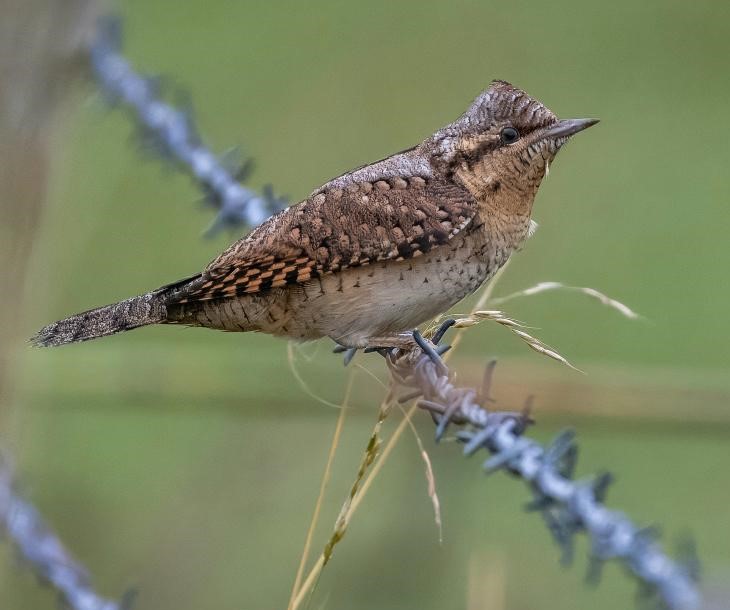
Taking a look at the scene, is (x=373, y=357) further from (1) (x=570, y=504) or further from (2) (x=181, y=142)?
(1) (x=570, y=504)

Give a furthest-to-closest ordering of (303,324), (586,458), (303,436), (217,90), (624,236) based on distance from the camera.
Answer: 1. (217,90)
2. (624,236)
3. (586,458)
4. (303,436)
5. (303,324)

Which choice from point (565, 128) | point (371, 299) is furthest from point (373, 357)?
point (565, 128)

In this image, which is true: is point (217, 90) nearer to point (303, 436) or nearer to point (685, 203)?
point (685, 203)

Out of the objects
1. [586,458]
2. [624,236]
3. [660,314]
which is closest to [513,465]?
[586,458]

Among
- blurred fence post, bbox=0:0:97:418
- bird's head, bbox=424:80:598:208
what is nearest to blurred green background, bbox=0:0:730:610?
blurred fence post, bbox=0:0:97:418

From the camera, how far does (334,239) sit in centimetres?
237

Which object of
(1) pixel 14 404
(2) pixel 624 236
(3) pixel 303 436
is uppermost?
(2) pixel 624 236

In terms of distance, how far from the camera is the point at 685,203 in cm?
742

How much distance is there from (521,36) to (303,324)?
6457 mm

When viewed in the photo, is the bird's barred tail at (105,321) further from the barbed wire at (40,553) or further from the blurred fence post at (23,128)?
the blurred fence post at (23,128)

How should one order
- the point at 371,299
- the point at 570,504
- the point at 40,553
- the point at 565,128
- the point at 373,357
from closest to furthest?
the point at 570,504 → the point at 40,553 → the point at 565,128 → the point at 371,299 → the point at 373,357

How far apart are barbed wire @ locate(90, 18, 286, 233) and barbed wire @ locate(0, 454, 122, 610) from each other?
0.67 m

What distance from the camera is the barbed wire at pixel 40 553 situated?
202 centimetres

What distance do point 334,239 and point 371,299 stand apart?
0.46 ft
